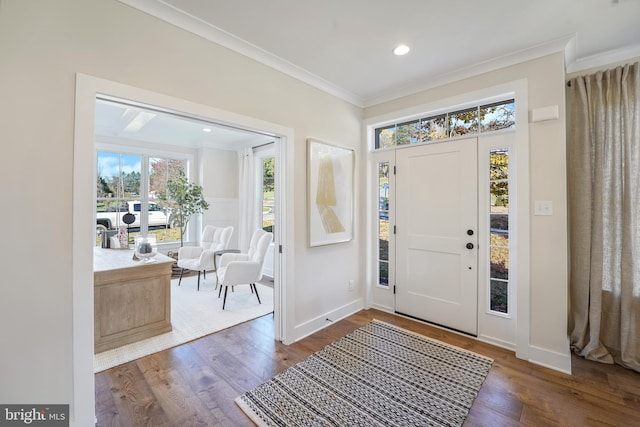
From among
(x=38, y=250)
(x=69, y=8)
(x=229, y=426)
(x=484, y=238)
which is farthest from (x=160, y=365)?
(x=484, y=238)

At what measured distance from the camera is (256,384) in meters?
2.06

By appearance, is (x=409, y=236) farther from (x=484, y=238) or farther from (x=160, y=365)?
(x=160, y=365)

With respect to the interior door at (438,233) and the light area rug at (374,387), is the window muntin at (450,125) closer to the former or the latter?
the interior door at (438,233)

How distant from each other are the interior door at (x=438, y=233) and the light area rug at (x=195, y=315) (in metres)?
1.88

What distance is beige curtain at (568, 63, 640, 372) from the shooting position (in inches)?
86.4

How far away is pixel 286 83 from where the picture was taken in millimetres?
2658

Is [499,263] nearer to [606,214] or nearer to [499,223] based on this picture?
[499,223]

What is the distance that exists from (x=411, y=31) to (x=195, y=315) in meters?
3.65

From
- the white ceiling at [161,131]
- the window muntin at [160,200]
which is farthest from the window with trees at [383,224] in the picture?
the window muntin at [160,200]

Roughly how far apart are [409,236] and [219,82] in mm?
2507

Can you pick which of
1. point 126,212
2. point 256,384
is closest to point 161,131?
point 126,212

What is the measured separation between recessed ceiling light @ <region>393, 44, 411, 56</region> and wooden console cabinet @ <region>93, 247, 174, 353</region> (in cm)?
300

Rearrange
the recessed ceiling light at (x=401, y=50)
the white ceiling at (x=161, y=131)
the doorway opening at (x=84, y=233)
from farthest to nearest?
1. the white ceiling at (x=161, y=131)
2. the recessed ceiling light at (x=401, y=50)
3. the doorway opening at (x=84, y=233)

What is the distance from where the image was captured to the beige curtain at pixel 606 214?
2195 mm
